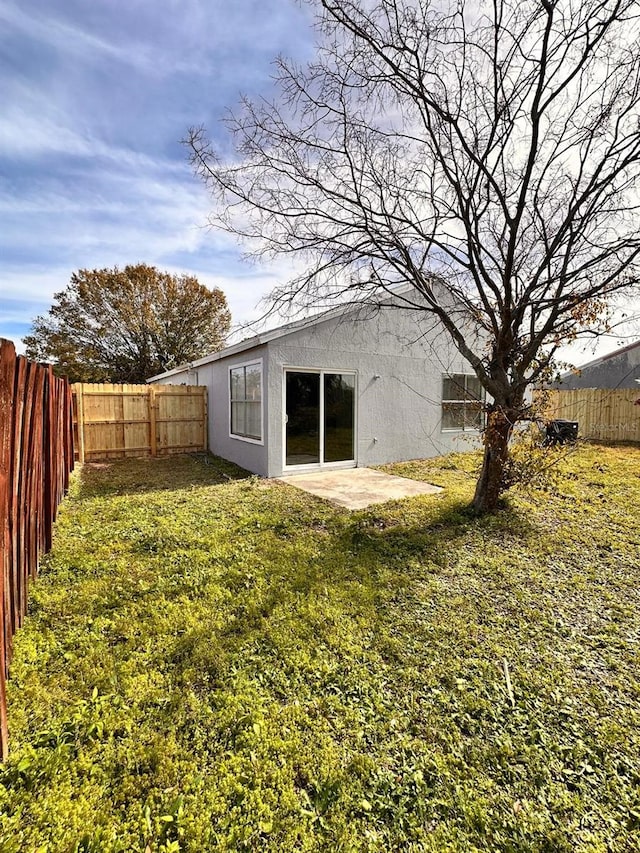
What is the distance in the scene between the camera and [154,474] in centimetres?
884

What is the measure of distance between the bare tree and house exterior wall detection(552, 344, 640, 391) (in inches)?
565

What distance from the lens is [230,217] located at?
548 cm

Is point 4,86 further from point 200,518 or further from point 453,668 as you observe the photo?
point 453,668

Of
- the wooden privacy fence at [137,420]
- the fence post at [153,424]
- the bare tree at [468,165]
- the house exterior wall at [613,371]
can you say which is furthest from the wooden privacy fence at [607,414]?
the fence post at [153,424]

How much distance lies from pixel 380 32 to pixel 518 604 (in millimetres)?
6533

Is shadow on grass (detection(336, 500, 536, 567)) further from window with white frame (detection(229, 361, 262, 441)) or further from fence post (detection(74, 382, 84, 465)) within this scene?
fence post (detection(74, 382, 84, 465))

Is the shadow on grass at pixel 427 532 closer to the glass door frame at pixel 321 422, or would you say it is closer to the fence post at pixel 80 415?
the glass door frame at pixel 321 422

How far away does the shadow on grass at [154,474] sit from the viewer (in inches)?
295

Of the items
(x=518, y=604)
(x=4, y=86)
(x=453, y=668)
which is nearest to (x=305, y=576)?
(x=453, y=668)

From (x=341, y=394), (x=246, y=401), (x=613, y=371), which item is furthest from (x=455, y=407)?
(x=613, y=371)

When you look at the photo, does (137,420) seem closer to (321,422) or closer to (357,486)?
(321,422)

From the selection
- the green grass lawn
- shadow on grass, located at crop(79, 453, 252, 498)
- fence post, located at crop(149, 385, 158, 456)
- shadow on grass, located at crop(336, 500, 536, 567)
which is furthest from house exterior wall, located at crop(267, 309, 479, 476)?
fence post, located at crop(149, 385, 158, 456)

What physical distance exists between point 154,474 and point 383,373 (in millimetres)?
5551

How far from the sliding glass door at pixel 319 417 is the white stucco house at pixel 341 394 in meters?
0.02
